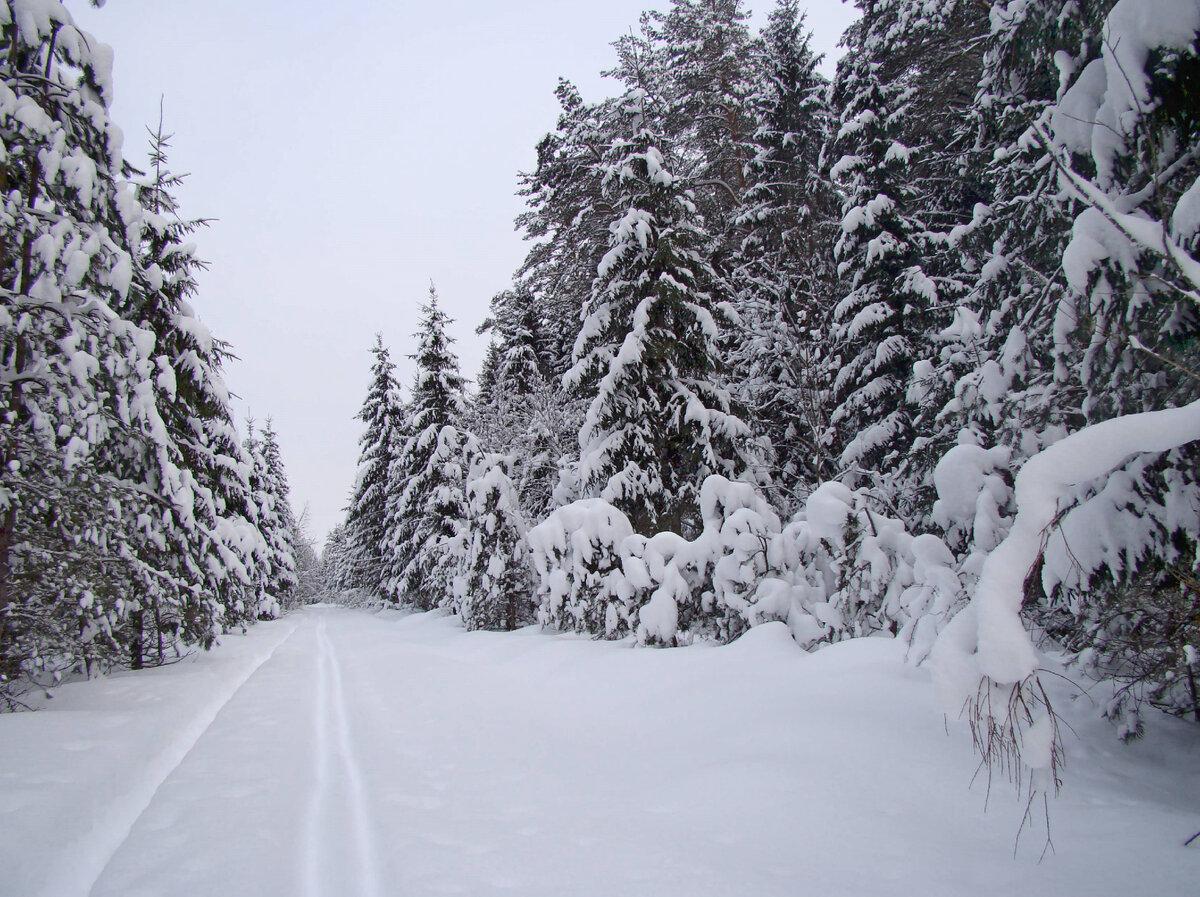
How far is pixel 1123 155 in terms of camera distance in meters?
3.75

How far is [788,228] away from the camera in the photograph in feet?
57.3

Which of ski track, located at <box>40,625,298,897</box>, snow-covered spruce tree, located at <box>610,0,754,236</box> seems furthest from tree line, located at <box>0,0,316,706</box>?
snow-covered spruce tree, located at <box>610,0,754,236</box>

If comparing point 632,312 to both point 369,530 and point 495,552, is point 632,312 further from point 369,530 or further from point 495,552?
point 369,530

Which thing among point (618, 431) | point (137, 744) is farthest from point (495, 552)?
point (137, 744)

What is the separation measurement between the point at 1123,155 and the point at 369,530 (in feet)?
115

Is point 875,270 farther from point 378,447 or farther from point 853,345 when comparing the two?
point 378,447

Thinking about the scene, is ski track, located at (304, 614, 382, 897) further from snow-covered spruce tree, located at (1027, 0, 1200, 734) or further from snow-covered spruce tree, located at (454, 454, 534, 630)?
snow-covered spruce tree, located at (454, 454, 534, 630)

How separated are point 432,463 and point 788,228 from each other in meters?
15.5

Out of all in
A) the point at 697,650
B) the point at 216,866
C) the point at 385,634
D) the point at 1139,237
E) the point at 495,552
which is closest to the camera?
the point at 1139,237

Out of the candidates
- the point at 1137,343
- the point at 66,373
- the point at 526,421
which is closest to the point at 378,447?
the point at 526,421

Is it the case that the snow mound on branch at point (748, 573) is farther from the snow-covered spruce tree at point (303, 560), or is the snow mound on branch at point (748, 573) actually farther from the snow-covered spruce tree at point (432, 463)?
the snow-covered spruce tree at point (303, 560)

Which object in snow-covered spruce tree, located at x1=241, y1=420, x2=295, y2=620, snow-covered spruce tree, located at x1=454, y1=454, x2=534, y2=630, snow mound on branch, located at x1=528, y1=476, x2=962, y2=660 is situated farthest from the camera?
snow-covered spruce tree, located at x1=241, y1=420, x2=295, y2=620

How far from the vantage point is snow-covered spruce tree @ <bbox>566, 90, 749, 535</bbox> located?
1248cm

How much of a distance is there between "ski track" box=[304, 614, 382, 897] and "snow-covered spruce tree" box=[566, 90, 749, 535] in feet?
23.9
